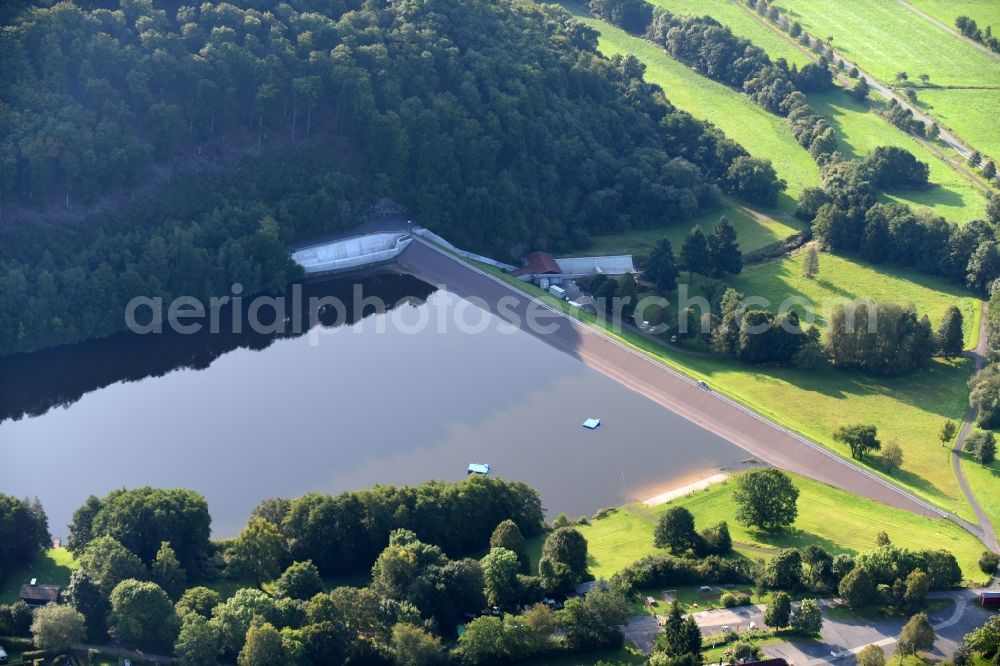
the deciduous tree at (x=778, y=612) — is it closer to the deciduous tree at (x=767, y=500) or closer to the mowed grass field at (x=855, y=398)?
the deciduous tree at (x=767, y=500)

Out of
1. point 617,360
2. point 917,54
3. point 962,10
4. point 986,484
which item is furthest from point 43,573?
point 962,10

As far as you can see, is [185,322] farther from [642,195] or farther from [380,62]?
[642,195]

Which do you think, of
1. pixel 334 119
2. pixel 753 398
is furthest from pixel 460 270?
pixel 753 398

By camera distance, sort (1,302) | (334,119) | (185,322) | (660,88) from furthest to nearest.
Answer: (660,88) < (334,119) < (185,322) < (1,302)

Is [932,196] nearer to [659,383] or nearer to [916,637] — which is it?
[659,383]

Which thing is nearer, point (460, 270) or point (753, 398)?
point (753, 398)

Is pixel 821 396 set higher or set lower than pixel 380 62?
lower
